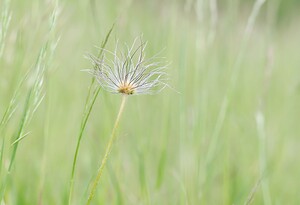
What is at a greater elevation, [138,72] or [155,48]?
[155,48]

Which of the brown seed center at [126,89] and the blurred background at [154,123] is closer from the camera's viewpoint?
the brown seed center at [126,89]

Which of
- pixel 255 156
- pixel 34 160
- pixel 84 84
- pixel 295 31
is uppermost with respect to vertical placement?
pixel 295 31

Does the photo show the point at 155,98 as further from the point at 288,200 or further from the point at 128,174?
the point at 288,200

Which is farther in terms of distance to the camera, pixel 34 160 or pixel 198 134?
pixel 34 160

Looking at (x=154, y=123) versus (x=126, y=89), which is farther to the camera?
(x=154, y=123)

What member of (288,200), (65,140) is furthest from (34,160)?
(288,200)

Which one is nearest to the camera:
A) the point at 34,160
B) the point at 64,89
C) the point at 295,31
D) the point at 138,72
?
the point at 138,72

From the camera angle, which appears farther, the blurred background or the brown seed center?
the blurred background

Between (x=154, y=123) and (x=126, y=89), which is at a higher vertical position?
(x=154, y=123)
